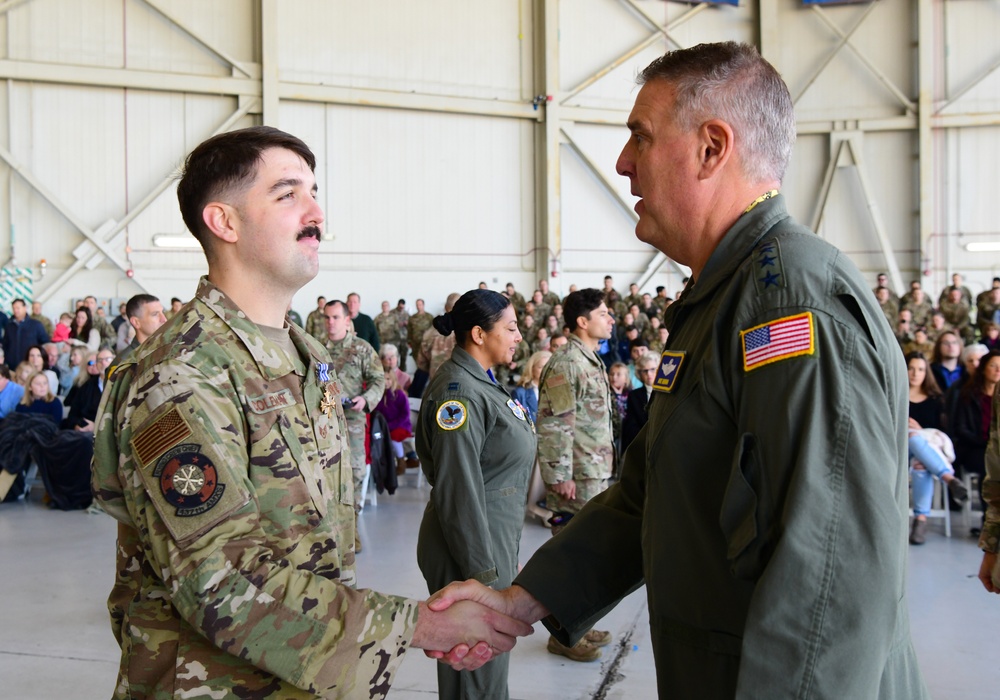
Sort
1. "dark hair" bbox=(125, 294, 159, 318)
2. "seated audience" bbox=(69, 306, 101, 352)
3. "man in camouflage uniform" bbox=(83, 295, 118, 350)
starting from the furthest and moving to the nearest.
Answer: "man in camouflage uniform" bbox=(83, 295, 118, 350) < "seated audience" bbox=(69, 306, 101, 352) < "dark hair" bbox=(125, 294, 159, 318)

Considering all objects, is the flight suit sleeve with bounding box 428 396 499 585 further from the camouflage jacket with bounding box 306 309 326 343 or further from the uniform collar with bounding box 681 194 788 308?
the camouflage jacket with bounding box 306 309 326 343

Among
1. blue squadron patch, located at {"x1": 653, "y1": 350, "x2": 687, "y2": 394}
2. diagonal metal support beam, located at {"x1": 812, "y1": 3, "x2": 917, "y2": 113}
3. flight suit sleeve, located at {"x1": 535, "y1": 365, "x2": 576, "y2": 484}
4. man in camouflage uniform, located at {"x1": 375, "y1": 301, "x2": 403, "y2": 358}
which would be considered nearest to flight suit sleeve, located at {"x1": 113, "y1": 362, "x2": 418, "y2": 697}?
blue squadron patch, located at {"x1": 653, "y1": 350, "x2": 687, "y2": 394}

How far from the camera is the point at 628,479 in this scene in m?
2.01

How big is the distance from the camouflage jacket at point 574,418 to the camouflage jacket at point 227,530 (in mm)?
3166

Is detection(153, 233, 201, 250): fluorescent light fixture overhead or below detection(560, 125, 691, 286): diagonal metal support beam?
below

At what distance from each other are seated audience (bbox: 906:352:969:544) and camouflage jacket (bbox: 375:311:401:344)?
932 centimetres

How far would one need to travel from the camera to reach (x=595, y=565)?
198cm

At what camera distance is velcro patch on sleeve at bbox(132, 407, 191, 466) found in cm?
150

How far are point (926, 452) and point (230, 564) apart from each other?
21.7ft

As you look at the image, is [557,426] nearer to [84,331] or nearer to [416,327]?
[416,327]

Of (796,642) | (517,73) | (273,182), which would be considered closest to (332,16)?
(517,73)

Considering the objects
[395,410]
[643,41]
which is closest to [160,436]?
[395,410]

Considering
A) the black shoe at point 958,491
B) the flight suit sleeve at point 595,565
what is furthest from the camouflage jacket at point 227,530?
the black shoe at point 958,491

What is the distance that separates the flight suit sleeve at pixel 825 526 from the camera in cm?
120
